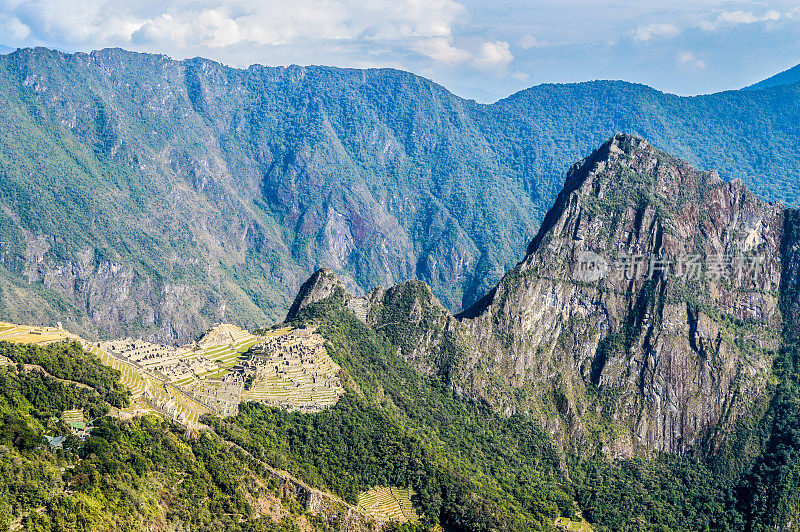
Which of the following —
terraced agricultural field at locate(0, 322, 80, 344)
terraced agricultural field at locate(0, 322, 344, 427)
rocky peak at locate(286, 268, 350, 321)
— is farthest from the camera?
rocky peak at locate(286, 268, 350, 321)

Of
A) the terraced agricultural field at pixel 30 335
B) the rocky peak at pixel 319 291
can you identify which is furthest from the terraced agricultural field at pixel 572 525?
the terraced agricultural field at pixel 30 335

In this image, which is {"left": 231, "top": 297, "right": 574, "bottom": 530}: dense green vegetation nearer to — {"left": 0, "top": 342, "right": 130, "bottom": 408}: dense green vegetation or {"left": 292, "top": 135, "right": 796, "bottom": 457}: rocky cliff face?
{"left": 292, "top": 135, "right": 796, "bottom": 457}: rocky cliff face

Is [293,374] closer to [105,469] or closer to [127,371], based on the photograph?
[127,371]

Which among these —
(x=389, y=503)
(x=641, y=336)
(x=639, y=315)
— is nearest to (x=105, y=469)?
(x=389, y=503)

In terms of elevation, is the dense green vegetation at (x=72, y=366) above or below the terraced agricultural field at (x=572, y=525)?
above

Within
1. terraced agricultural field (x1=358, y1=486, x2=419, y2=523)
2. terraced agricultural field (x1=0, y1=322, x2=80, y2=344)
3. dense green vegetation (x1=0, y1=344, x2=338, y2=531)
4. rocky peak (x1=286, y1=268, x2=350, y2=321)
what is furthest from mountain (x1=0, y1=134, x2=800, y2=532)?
terraced agricultural field (x1=0, y1=322, x2=80, y2=344)

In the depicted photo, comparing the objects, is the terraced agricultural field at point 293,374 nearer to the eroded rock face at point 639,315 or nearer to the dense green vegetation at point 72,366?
the dense green vegetation at point 72,366
